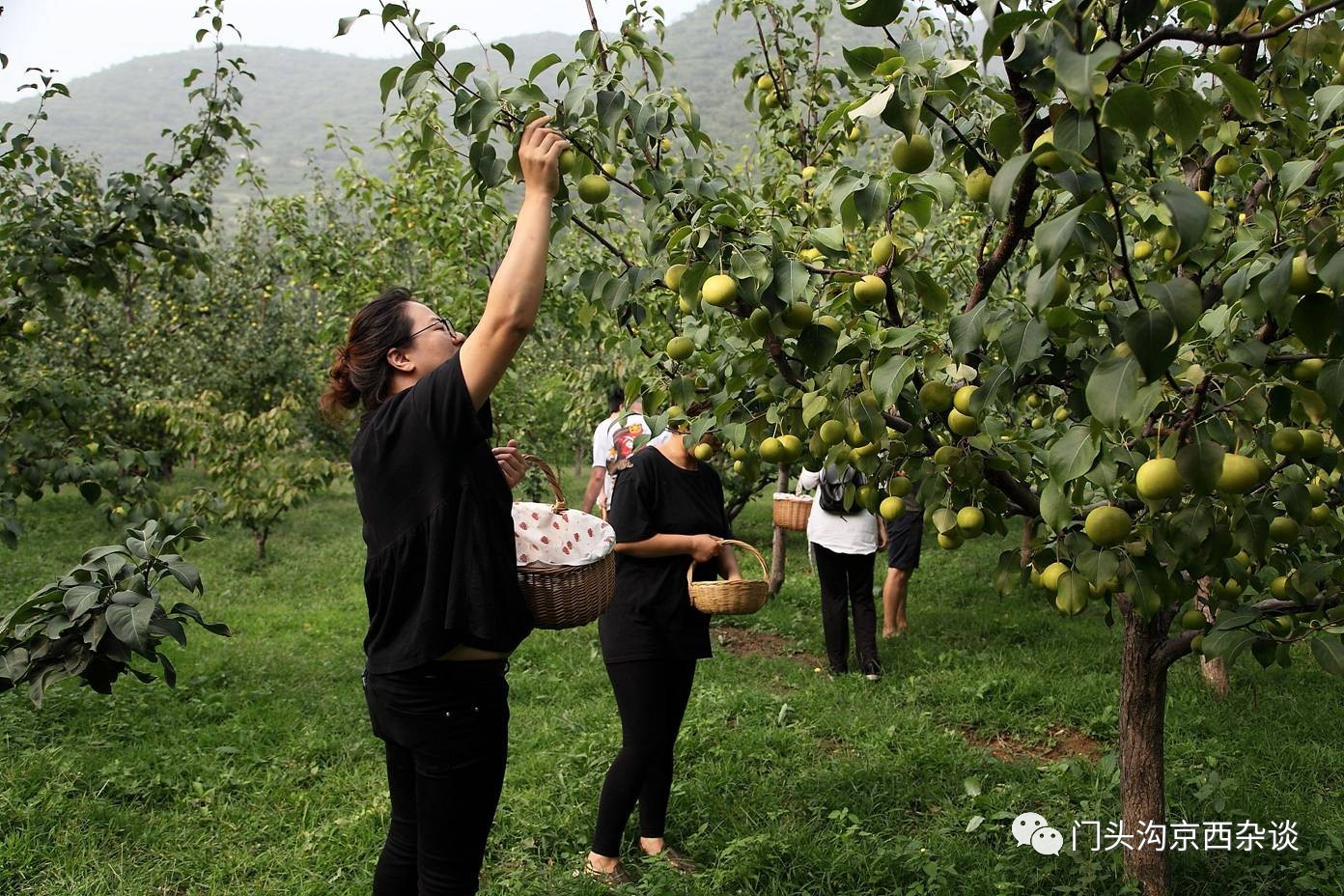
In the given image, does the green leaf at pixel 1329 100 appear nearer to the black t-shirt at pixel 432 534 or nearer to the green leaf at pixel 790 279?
the green leaf at pixel 790 279

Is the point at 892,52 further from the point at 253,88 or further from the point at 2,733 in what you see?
the point at 253,88

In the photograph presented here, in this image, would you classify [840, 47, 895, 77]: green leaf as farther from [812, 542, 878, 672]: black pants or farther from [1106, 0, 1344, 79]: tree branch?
[812, 542, 878, 672]: black pants

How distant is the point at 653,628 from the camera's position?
9.68 ft

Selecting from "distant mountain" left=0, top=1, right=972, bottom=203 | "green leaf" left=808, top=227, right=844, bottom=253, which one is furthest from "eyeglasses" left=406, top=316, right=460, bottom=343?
"distant mountain" left=0, top=1, right=972, bottom=203

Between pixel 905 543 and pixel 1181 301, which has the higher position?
pixel 1181 301

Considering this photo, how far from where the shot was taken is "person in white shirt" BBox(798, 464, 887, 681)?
5098mm

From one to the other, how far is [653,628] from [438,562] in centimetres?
123

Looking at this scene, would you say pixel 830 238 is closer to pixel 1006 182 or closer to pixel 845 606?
pixel 1006 182

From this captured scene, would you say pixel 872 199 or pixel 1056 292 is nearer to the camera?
pixel 1056 292

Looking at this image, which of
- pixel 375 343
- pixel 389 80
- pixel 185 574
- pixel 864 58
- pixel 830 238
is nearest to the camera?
pixel 864 58

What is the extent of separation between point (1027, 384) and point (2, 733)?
14.0 ft

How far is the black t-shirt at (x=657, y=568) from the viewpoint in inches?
116

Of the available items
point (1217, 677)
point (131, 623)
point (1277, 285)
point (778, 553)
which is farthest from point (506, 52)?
point (778, 553)

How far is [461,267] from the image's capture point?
5.69 meters
